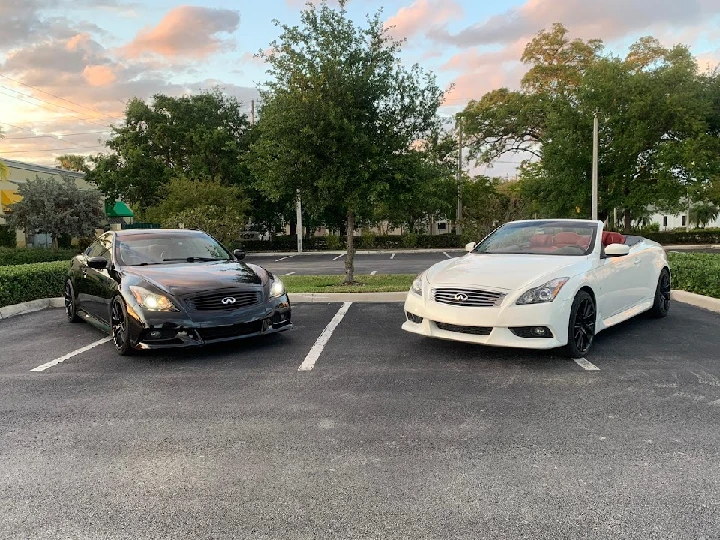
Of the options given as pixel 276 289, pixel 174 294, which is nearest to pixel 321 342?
pixel 276 289

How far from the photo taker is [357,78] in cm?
1306

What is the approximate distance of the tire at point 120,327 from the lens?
6680mm

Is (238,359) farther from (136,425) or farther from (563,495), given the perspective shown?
(563,495)

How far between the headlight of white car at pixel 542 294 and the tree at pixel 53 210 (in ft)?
76.7

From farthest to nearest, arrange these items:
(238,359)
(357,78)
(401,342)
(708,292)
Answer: (357,78), (708,292), (401,342), (238,359)

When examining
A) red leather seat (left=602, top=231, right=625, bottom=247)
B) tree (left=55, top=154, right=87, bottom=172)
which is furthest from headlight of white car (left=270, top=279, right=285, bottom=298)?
tree (left=55, top=154, right=87, bottom=172)

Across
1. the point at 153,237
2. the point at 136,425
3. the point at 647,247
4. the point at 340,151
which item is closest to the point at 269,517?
the point at 136,425

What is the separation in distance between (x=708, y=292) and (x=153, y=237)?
31.1 feet

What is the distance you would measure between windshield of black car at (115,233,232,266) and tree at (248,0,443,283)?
515 centimetres

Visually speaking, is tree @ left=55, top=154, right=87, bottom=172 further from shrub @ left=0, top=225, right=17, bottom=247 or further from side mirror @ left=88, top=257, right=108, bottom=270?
side mirror @ left=88, top=257, right=108, bottom=270

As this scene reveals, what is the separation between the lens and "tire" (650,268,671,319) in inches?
344

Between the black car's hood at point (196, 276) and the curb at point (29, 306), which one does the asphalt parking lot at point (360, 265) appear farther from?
the black car's hood at point (196, 276)

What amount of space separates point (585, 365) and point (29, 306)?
10.0 m

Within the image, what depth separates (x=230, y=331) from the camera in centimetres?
663
